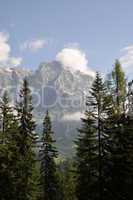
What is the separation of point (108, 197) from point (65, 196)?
1969 inches

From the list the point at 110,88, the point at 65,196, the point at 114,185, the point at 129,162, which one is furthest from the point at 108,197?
the point at 65,196

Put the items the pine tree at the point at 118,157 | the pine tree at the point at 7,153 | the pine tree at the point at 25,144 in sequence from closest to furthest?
the pine tree at the point at 118,157, the pine tree at the point at 7,153, the pine tree at the point at 25,144

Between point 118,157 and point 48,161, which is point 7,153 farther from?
point 48,161

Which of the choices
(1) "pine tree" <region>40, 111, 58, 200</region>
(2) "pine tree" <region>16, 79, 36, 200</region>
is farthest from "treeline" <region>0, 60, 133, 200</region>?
(1) "pine tree" <region>40, 111, 58, 200</region>

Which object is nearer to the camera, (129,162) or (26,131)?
(129,162)

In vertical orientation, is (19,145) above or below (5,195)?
above

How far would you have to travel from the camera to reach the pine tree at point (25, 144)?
45.2 metres

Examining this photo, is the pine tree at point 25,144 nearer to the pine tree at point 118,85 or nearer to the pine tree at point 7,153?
the pine tree at point 7,153

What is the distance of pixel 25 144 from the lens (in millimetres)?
46438

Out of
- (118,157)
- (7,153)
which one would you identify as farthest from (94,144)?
(7,153)

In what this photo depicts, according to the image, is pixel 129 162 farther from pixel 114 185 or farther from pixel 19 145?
pixel 19 145

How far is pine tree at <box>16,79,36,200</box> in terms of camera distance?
4519cm

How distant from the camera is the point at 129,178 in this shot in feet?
121

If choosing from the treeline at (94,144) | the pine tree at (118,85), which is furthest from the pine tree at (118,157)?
the pine tree at (118,85)
